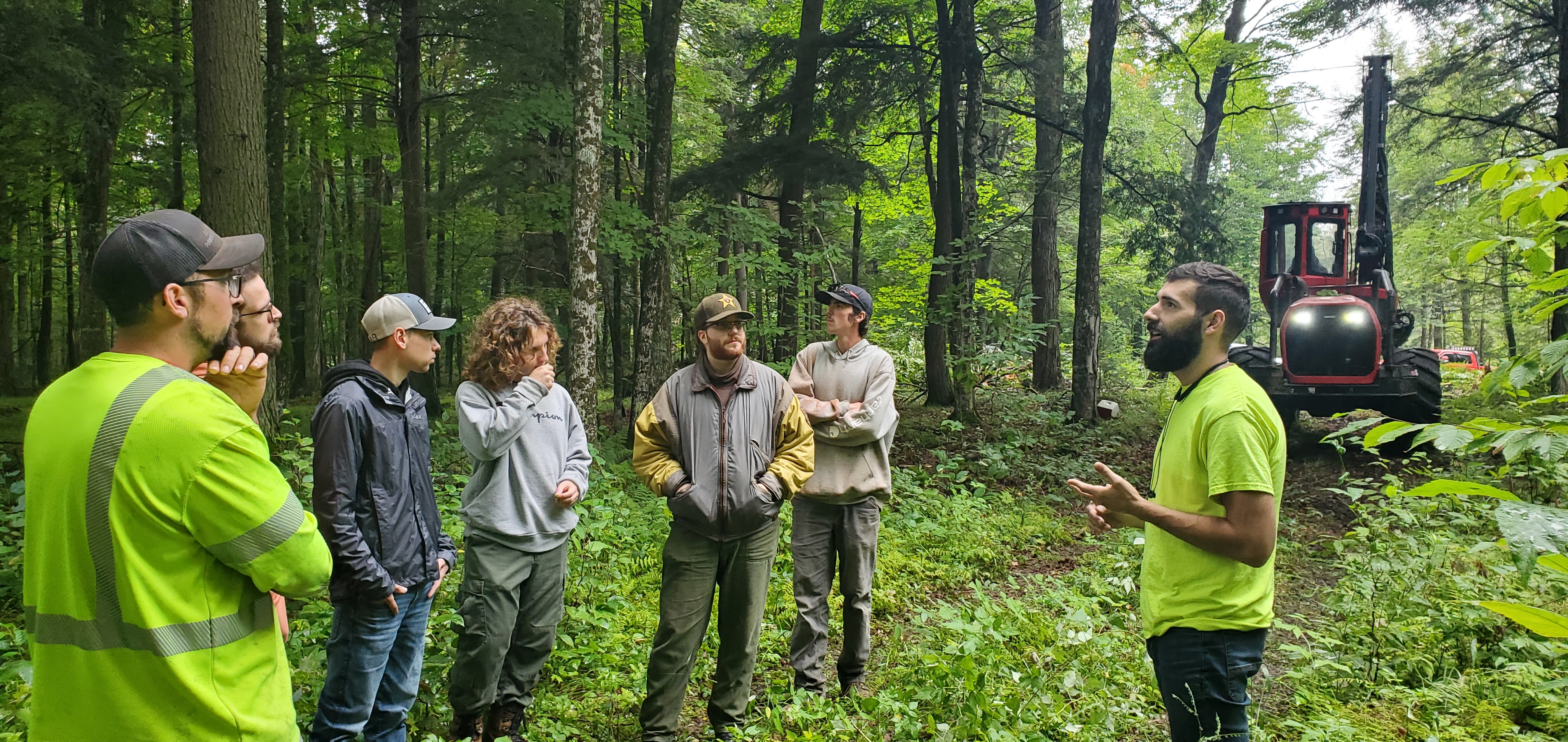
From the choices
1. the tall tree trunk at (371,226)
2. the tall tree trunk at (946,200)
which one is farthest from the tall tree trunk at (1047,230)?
the tall tree trunk at (371,226)

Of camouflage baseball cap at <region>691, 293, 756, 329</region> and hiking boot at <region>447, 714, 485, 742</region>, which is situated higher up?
camouflage baseball cap at <region>691, 293, 756, 329</region>

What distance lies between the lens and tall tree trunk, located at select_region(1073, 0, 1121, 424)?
37.0 ft

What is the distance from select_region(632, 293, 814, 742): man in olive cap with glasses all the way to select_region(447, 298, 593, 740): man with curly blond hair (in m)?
0.47

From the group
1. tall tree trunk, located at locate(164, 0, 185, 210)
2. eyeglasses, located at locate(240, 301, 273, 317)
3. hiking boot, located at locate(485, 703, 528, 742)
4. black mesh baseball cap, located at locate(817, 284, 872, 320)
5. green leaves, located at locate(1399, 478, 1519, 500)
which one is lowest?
hiking boot, located at locate(485, 703, 528, 742)

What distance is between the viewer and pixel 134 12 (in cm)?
1162

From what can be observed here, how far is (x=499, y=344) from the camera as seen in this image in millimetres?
3629

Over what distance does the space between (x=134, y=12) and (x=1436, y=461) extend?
18727 mm

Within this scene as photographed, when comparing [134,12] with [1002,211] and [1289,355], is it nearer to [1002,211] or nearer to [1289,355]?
[1002,211]

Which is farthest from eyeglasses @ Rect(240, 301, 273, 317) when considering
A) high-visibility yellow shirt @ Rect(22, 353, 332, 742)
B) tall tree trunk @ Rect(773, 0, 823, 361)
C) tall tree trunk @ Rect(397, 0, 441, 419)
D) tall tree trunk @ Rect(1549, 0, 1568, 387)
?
tall tree trunk @ Rect(1549, 0, 1568, 387)

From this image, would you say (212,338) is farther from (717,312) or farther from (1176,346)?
(1176,346)

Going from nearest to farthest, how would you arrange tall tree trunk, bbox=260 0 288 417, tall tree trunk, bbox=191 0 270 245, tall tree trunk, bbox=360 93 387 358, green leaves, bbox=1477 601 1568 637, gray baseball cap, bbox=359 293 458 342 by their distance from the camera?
green leaves, bbox=1477 601 1568 637 → gray baseball cap, bbox=359 293 458 342 → tall tree trunk, bbox=191 0 270 245 → tall tree trunk, bbox=260 0 288 417 → tall tree trunk, bbox=360 93 387 358

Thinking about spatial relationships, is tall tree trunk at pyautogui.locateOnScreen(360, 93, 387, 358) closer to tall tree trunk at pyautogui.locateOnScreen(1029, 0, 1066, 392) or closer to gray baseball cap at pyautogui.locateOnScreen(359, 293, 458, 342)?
gray baseball cap at pyautogui.locateOnScreen(359, 293, 458, 342)

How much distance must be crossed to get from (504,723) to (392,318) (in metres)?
1.92

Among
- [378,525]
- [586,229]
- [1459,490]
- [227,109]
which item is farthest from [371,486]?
[586,229]
